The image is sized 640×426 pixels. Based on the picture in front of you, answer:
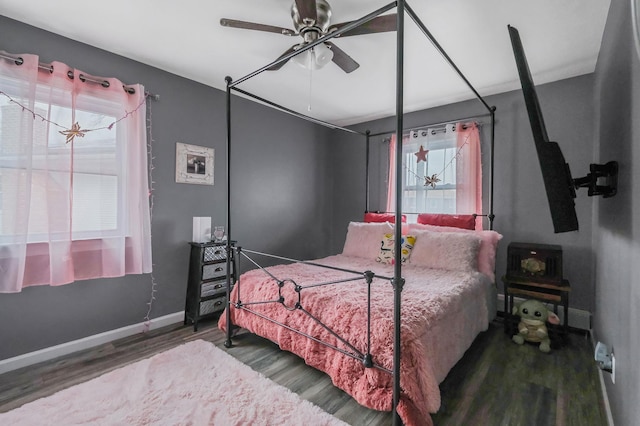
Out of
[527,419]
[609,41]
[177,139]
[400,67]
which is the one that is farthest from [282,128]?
[527,419]

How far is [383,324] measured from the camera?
1550mm

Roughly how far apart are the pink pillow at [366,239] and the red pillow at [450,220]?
429 millimetres

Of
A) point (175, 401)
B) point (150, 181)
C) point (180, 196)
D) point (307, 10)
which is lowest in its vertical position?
point (175, 401)

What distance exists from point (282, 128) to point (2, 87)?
8.42ft

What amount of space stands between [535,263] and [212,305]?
2974 millimetres

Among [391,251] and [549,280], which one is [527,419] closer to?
[549,280]

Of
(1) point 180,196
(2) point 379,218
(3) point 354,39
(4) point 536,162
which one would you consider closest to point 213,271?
(1) point 180,196

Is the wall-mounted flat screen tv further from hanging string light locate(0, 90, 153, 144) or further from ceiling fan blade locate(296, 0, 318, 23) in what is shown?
hanging string light locate(0, 90, 153, 144)

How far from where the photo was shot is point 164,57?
8.21 feet

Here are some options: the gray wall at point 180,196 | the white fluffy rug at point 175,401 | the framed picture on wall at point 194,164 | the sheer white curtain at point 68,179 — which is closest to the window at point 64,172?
the sheer white curtain at point 68,179

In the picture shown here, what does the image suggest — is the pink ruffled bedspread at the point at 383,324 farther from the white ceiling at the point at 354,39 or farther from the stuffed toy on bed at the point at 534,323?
the white ceiling at the point at 354,39

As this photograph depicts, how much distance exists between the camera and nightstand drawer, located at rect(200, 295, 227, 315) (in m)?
2.70

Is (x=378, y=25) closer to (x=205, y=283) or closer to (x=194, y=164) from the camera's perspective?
(x=194, y=164)

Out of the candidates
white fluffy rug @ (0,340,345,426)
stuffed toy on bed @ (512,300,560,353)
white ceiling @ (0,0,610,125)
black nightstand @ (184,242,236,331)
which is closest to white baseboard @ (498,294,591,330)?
stuffed toy on bed @ (512,300,560,353)
